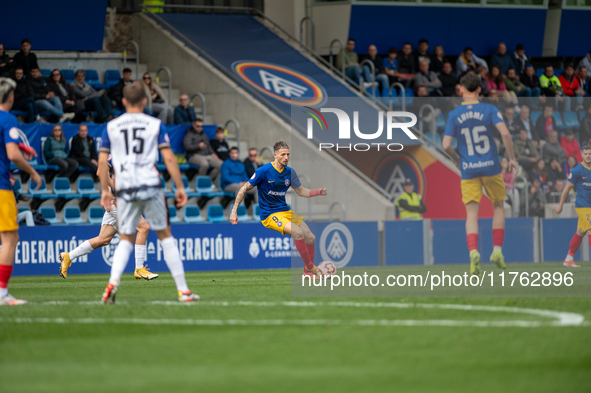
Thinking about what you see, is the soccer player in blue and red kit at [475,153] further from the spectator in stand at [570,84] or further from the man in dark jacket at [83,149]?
the spectator in stand at [570,84]

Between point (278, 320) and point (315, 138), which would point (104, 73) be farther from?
point (278, 320)

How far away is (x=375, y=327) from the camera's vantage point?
6.30 meters

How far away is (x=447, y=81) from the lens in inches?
993

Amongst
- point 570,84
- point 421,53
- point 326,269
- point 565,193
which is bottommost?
point 326,269

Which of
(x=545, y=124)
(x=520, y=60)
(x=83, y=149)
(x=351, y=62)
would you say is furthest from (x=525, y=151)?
(x=520, y=60)

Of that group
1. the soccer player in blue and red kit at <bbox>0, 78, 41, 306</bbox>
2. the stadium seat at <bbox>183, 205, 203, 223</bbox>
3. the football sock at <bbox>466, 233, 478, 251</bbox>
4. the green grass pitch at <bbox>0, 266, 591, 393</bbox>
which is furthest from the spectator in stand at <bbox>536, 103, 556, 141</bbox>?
the soccer player in blue and red kit at <bbox>0, 78, 41, 306</bbox>

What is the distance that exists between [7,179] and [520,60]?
22.6 m

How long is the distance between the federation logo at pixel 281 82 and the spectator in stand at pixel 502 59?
6.68 metres

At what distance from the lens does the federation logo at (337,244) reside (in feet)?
59.1

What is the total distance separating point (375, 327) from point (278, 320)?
87 cm

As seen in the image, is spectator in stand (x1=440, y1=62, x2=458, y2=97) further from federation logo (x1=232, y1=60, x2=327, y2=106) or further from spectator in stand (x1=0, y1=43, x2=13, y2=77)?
spectator in stand (x1=0, y1=43, x2=13, y2=77)

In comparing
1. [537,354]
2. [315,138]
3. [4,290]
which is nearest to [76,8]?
[315,138]

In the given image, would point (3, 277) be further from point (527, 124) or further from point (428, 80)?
point (428, 80)

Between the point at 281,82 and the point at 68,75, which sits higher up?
the point at 281,82
